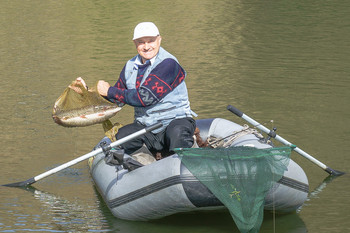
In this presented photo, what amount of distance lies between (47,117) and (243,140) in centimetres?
503

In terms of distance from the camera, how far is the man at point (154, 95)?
7.79 m

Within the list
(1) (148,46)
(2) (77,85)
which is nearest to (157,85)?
(1) (148,46)

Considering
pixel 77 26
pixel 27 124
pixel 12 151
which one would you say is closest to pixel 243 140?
pixel 12 151

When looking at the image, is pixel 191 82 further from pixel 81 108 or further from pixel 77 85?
pixel 77 85

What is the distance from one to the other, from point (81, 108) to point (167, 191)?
206 cm

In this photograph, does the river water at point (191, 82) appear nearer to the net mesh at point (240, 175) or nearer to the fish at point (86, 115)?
the net mesh at point (240, 175)

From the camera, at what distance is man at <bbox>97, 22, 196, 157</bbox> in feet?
25.6

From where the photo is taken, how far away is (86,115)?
8547 millimetres

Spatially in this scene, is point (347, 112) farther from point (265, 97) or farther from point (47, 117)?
point (47, 117)

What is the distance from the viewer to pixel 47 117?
1240 centimetres

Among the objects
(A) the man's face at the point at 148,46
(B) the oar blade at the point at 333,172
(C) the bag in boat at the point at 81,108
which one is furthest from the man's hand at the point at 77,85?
(B) the oar blade at the point at 333,172

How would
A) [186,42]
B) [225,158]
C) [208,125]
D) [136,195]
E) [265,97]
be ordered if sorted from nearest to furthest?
[225,158] < [136,195] < [208,125] < [265,97] < [186,42]

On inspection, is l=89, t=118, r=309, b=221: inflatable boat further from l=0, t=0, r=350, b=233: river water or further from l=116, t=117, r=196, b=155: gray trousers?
l=116, t=117, r=196, b=155: gray trousers

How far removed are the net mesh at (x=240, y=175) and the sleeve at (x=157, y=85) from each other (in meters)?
1.05
